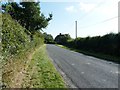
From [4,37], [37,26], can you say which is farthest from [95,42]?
[4,37]

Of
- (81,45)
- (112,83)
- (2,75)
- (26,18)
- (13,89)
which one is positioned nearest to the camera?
(2,75)

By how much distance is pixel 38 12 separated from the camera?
122ft

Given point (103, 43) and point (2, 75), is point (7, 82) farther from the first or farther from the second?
point (103, 43)

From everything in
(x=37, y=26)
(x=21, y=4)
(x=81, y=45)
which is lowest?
(x=81, y=45)

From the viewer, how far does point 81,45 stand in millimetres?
54062

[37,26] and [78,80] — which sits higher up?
[37,26]

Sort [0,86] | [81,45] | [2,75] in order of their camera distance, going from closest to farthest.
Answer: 1. [0,86]
2. [2,75]
3. [81,45]

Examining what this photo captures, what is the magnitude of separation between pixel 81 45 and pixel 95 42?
13.5 metres

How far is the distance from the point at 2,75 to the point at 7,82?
37 cm

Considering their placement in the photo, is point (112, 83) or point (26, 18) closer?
point (112, 83)

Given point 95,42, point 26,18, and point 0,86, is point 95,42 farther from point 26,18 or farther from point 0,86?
point 0,86

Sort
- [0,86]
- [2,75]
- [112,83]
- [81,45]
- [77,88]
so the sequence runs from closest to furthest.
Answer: [0,86] → [2,75] → [77,88] → [112,83] → [81,45]

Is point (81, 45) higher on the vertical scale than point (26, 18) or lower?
lower

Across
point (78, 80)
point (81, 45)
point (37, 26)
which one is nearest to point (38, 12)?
point (37, 26)
